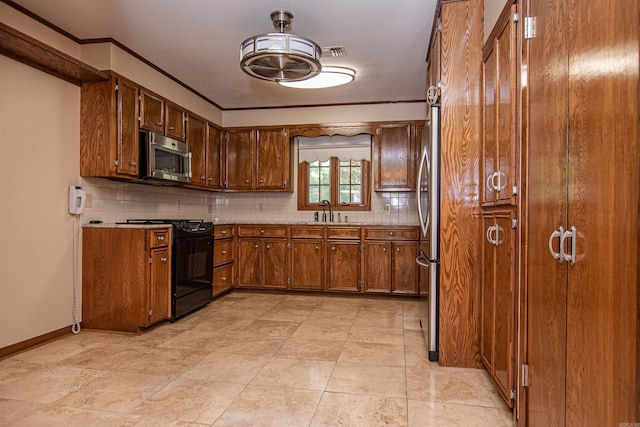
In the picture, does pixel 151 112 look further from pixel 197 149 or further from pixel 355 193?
pixel 355 193

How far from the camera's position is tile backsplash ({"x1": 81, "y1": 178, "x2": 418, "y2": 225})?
3.64 meters

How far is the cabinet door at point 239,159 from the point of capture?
5.36 meters

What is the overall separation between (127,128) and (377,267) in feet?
10.2

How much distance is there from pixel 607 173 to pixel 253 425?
5.84 ft

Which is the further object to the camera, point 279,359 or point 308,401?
point 279,359

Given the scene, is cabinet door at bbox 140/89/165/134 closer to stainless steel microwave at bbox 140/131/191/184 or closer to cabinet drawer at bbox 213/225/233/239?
stainless steel microwave at bbox 140/131/191/184

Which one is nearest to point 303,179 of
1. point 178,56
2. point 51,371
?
point 178,56

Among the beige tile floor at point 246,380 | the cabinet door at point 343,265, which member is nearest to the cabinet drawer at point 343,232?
the cabinet door at point 343,265

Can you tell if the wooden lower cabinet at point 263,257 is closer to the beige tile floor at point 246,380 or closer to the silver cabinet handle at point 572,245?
the beige tile floor at point 246,380

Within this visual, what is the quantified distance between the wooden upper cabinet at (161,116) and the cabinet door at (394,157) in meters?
2.40

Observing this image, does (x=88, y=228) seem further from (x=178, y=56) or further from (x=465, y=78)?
(x=465, y=78)

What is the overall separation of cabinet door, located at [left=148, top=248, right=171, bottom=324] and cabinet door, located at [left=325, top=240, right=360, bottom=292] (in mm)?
1995

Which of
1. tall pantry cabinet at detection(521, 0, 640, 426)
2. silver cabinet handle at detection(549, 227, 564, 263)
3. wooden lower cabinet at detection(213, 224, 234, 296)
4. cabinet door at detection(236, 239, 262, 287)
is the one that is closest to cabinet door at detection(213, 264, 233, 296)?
wooden lower cabinet at detection(213, 224, 234, 296)

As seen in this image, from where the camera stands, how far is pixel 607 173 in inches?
42.8
